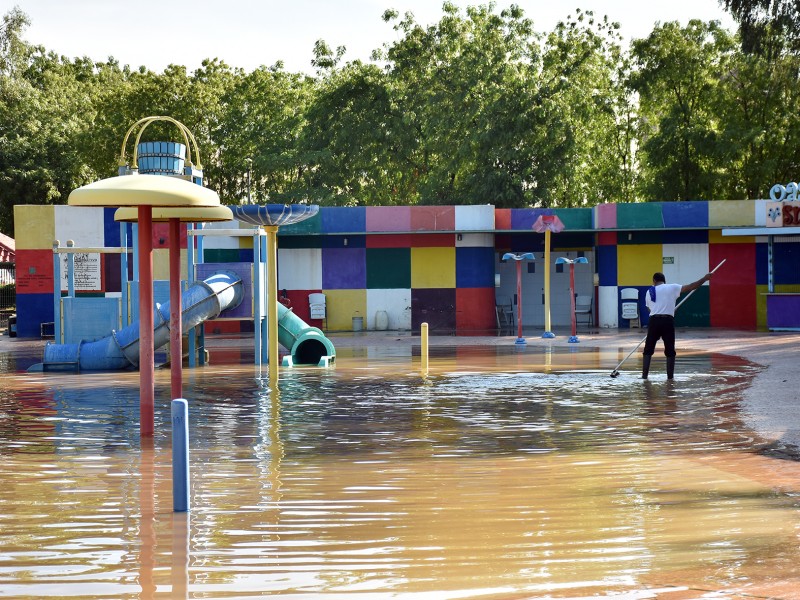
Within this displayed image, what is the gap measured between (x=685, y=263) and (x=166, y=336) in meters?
18.5

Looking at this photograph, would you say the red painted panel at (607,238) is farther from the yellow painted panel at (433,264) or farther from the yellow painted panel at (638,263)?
the yellow painted panel at (433,264)

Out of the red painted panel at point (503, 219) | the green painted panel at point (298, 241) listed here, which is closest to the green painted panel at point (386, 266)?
the green painted panel at point (298, 241)

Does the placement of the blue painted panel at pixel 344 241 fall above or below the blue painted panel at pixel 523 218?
below

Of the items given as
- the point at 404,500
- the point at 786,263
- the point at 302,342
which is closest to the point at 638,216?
the point at 786,263

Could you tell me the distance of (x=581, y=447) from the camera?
11.3 m

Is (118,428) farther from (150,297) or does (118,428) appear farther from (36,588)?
(36,588)

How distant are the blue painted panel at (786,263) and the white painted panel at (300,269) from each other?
14.0m

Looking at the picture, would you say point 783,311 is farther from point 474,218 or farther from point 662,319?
point 662,319

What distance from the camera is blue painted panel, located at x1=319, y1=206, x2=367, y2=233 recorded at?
34.0m

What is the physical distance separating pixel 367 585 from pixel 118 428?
7.27 metres

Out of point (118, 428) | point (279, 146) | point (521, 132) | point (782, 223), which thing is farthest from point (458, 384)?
point (279, 146)

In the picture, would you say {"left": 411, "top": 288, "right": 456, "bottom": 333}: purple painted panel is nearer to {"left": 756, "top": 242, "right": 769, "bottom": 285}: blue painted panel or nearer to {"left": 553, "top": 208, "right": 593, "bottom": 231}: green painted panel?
{"left": 553, "top": 208, "right": 593, "bottom": 231}: green painted panel

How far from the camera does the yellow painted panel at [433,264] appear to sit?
3466 centimetres

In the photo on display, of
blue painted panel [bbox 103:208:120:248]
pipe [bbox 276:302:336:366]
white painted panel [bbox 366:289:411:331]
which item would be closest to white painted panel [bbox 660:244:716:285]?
white painted panel [bbox 366:289:411:331]
